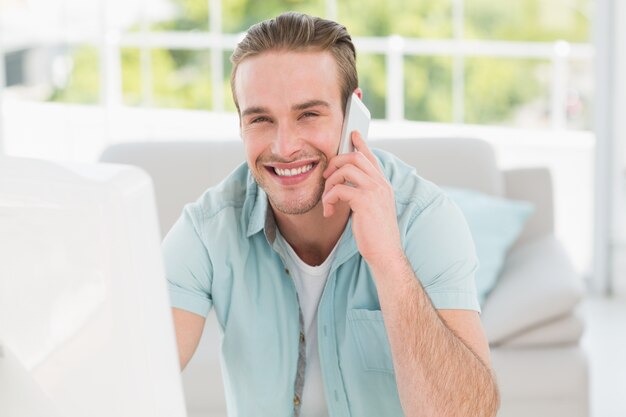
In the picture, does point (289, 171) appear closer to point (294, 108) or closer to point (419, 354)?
point (294, 108)

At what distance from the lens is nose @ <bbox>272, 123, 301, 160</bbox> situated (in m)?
1.54

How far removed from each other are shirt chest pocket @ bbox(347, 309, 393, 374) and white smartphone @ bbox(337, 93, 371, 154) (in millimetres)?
258

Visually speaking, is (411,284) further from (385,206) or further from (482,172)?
(482,172)

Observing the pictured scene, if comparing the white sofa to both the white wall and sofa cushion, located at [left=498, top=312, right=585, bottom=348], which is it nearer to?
sofa cushion, located at [left=498, top=312, right=585, bottom=348]

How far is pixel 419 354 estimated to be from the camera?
56.6 inches

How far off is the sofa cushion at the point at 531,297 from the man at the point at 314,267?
0.97 m

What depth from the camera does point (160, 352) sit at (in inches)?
26.3

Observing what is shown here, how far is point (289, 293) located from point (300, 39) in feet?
1.33

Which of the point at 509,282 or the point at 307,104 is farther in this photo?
the point at 509,282

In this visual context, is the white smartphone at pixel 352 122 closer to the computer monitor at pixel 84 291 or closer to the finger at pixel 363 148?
the finger at pixel 363 148

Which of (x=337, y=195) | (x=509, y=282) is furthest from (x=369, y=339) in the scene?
(x=509, y=282)

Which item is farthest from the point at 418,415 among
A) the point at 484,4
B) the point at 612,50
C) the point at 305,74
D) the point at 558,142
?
the point at 484,4

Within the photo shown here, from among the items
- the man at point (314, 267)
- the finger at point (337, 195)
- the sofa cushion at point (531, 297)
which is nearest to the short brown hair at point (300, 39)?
the man at point (314, 267)

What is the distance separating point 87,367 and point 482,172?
2.41 meters
